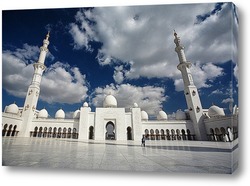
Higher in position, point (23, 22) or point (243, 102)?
point (23, 22)

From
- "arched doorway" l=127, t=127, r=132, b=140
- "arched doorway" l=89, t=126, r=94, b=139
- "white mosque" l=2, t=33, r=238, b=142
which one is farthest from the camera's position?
"arched doorway" l=89, t=126, r=94, b=139

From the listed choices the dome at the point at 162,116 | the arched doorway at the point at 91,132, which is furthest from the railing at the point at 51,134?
the dome at the point at 162,116

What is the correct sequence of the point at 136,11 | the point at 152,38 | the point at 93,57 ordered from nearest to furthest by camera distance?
the point at 136,11, the point at 152,38, the point at 93,57

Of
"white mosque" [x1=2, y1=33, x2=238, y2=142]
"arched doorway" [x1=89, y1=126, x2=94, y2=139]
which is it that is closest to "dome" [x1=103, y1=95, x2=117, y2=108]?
"white mosque" [x1=2, y1=33, x2=238, y2=142]

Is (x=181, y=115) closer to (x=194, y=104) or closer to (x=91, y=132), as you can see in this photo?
(x=194, y=104)

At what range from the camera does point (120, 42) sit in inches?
171

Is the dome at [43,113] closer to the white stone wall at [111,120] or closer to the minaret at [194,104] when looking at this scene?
the white stone wall at [111,120]

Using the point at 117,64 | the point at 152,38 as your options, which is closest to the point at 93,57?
the point at 117,64

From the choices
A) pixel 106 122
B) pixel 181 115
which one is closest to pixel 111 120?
pixel 106 122

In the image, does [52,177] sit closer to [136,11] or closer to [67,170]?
[67,170]

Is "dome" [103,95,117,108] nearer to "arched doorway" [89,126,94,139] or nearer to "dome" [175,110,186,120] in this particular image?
"arched doorway" [89,126,94,139]

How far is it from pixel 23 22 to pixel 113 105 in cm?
1157

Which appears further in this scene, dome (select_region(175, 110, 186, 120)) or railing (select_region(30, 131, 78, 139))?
dome (select_region(175, 110, 186, 120))

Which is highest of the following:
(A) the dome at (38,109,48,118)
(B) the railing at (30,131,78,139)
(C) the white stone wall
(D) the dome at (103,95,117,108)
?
(D) the dome at (103,95,117,108)
